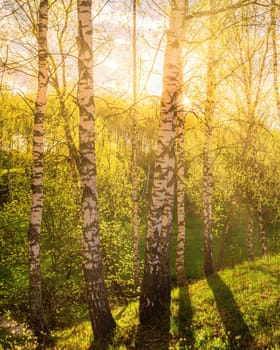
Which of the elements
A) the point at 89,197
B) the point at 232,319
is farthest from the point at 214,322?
the point at 89,197

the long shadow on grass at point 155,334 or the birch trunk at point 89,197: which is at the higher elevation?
the birch trunk at point 89,197

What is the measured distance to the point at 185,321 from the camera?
313 inches

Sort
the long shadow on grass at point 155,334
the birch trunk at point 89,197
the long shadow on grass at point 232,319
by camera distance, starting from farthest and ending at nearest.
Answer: the birch trunk at point 89,197 → the long shadow on grass at point 155,334 → the long shadow on grass at point 232,319

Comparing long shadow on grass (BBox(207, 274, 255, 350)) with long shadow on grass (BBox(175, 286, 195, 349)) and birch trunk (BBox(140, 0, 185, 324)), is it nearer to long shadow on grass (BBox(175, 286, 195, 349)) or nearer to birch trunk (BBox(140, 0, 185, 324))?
long shadow on grass (BBox(175, 286, 195, 349))

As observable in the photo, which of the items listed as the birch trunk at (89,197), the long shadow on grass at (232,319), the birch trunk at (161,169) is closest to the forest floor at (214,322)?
the long shadow on grass at (232,319)

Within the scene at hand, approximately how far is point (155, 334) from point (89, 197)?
3.21 metres

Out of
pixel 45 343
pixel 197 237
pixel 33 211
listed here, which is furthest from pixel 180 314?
pixel 197 237

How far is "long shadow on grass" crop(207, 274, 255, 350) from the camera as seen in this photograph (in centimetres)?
640

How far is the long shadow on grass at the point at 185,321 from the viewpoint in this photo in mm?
6847

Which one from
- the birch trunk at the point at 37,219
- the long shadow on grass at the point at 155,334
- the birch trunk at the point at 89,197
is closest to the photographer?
the long shadow on grass at the point at 155,334

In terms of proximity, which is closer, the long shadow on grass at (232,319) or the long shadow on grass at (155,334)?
the long shadow on grass at (232,319)

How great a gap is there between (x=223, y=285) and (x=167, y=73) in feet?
20.0

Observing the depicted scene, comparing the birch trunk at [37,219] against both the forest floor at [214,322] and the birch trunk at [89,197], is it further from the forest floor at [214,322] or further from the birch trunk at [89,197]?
the birch trunk at [89,197]

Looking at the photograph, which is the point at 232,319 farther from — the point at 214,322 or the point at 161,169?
the point at 161,169
